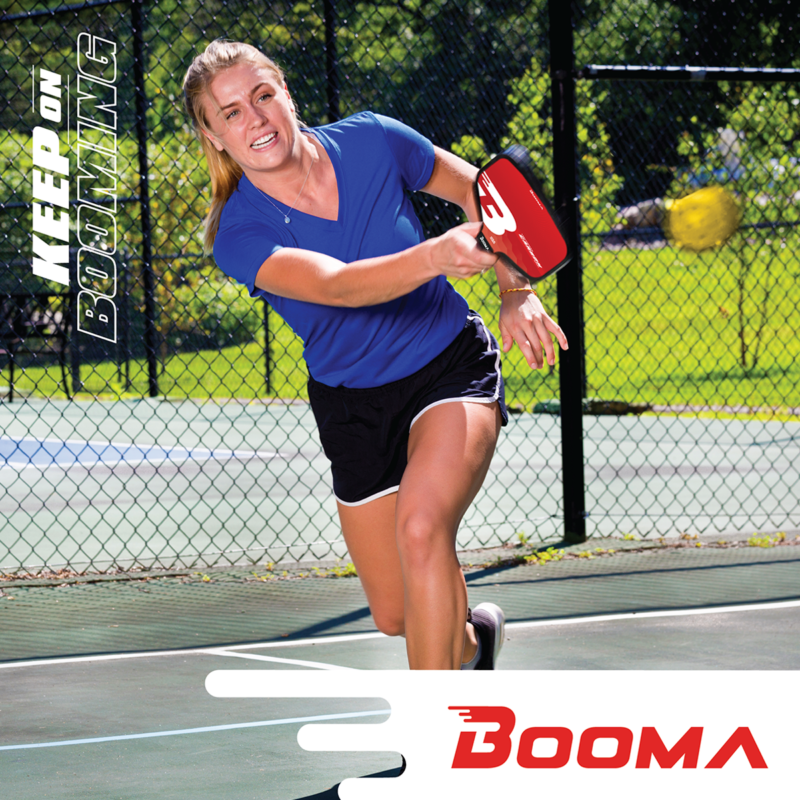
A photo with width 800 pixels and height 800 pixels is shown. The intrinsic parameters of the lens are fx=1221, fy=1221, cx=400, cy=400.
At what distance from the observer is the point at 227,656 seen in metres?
4.26

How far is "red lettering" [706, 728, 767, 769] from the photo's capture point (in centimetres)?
233

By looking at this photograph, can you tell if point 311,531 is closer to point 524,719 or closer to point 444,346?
point 444,346

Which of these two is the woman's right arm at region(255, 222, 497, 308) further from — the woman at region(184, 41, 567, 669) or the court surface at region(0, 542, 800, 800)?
the court surface at region(0, 542, 800, 800)

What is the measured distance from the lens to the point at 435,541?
2771 millimetres

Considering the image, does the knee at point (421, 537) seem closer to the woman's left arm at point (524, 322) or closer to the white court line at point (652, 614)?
the woman's left arm at point (524, 322)

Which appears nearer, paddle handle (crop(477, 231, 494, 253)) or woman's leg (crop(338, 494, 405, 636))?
paddle handle (crop(477, 231, 494, 253))

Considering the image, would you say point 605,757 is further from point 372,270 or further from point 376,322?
point 376,322

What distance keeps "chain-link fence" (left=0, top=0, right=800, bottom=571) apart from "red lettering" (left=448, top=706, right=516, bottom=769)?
1.05 m

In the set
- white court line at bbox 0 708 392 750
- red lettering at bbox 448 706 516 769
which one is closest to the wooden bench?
white court line at bbox 0 708 392 750

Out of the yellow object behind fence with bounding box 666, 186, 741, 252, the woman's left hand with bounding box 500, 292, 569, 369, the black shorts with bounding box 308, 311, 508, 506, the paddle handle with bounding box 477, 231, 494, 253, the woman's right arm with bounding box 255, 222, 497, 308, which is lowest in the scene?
the black shorts with bounding box 308, 311, 508, 506

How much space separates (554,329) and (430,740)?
1.00 m

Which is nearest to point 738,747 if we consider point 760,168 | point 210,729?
point 210,729

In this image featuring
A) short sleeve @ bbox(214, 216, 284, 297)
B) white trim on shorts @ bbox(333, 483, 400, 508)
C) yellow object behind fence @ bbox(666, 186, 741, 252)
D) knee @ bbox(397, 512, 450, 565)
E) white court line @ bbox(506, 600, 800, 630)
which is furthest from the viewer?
yellow object behind fence @ bbox(666, 186, 741, 252)

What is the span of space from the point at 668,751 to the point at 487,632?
3.36ft
